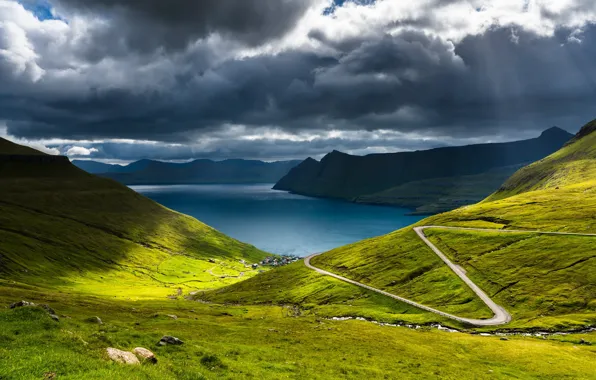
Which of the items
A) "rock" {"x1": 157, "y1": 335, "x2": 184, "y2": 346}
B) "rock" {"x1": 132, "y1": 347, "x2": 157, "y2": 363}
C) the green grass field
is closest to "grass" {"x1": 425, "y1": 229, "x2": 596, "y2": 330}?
the green grass field

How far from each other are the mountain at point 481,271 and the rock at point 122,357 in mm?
80404

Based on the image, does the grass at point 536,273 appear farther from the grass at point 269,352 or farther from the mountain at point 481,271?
the grass at point 269,352

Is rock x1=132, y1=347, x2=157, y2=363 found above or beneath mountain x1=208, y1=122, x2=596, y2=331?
above

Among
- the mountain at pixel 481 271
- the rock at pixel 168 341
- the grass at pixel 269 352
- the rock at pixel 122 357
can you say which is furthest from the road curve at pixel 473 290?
the rock at pixel 122 357

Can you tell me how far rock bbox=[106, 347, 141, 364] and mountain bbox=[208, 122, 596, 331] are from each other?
8040 cm

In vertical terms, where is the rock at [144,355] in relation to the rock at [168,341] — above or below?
above

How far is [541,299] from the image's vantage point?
9256 centimetres

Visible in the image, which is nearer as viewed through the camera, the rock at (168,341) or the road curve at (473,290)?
the rock at (168,341)

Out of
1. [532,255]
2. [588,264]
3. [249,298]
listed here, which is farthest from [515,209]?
[249,298]

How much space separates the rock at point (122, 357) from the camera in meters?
25.6

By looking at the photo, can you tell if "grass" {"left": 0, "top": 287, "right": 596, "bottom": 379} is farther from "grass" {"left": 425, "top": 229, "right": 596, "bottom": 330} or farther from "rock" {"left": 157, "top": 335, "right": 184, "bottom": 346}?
"grass" {"left": 425, "top": 229, "right": 596, "bottom": 330}

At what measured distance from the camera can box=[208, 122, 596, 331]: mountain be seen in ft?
302

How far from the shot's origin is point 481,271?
117250 mm

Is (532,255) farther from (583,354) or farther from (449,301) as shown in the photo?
(583,354)
